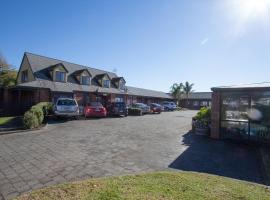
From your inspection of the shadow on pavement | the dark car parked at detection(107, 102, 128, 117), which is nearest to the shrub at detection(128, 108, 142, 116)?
the dark car parked at detection(107, 102, 128, 117)

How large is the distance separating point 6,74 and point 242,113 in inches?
1396

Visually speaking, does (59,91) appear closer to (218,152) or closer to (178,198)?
(218,152)

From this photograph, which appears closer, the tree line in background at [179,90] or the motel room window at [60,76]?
the motel room window at [60,76]

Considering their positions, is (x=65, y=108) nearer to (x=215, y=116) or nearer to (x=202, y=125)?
(x=202, y=125)

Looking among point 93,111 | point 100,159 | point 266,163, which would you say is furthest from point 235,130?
point 93,111

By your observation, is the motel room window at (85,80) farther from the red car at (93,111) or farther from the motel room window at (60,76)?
the red car at (93,111)

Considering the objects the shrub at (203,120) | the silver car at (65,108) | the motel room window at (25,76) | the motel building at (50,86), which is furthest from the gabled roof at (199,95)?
the silver car at (65,108)

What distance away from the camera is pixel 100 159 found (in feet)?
22.7

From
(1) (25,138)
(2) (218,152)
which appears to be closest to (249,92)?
(2) (218,152)

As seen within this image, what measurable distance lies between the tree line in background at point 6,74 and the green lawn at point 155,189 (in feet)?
106

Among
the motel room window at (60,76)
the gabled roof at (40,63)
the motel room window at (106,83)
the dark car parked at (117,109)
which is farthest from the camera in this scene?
the motel room window at (106,83)

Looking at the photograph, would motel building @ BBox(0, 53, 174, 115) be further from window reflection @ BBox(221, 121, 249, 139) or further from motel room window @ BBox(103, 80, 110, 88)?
window reflection @ BBox(221, 121, 249, 139)

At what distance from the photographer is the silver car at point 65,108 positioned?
17.0 meters

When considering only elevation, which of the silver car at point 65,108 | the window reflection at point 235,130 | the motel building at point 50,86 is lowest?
the window reflection at point 235,130
